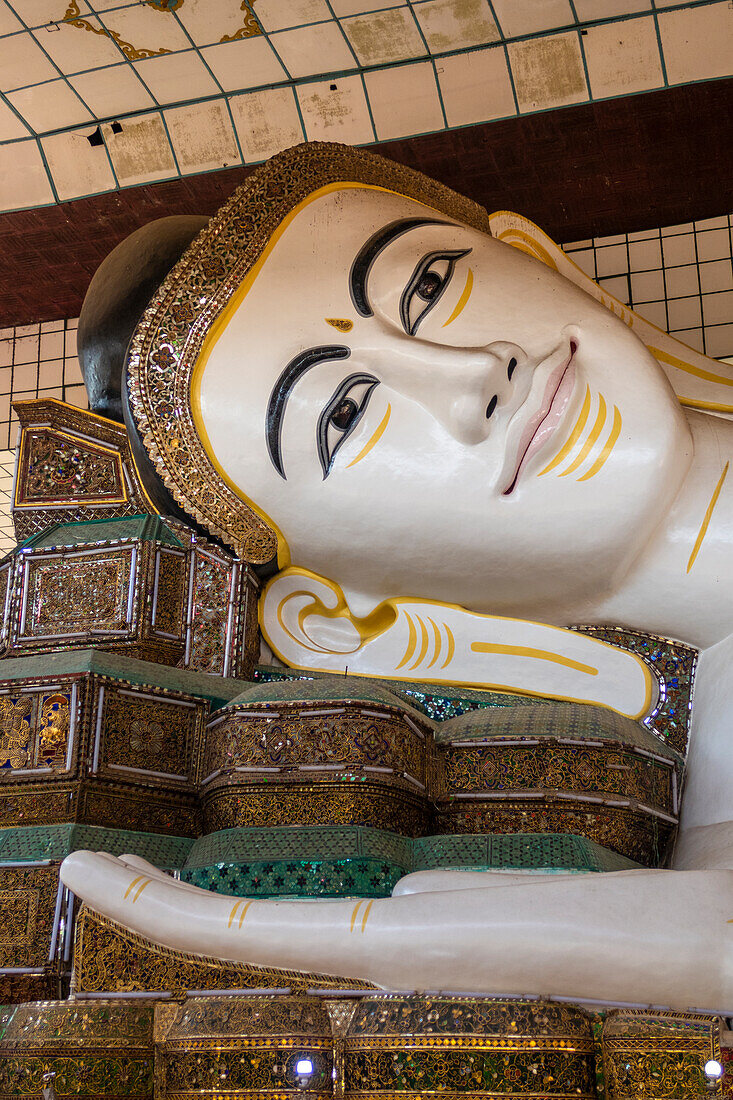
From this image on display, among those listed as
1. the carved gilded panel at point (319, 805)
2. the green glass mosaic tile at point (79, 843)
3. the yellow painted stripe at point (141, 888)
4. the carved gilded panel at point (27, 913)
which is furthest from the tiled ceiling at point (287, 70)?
the yellow painted stripe at point (141, 888)

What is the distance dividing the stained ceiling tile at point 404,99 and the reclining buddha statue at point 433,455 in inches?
35.6

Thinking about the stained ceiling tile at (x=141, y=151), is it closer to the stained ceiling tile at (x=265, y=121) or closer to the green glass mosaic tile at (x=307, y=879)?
the stained ceiling tile at (x=265, y=121)

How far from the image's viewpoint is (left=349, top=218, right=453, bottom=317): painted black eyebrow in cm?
255

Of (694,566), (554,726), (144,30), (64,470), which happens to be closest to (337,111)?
(144,30)

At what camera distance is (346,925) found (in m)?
1.70

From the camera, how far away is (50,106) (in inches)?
145

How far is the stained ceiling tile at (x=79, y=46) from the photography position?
11.3 ft

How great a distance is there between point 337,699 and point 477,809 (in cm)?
36

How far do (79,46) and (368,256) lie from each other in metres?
1.53

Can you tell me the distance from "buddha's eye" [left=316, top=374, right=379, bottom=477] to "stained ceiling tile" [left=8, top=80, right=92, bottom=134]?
1794 mm

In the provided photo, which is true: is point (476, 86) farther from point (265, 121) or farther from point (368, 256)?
point (368, 256)

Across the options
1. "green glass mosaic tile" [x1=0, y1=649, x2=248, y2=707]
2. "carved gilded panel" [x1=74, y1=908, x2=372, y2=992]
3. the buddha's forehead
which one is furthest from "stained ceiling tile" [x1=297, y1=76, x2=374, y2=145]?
"carved gilded panel" [x1=74, y1=908, x2=372, y2=992]

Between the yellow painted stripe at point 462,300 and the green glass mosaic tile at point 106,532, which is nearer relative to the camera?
the yellow painted stripe at point 462,300

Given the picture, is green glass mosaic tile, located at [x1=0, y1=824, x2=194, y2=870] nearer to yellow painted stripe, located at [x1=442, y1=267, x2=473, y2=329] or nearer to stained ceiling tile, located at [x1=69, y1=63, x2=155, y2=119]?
yellow painted stripe, located at [x1=442, y1=267, x2=473, y2=329]
